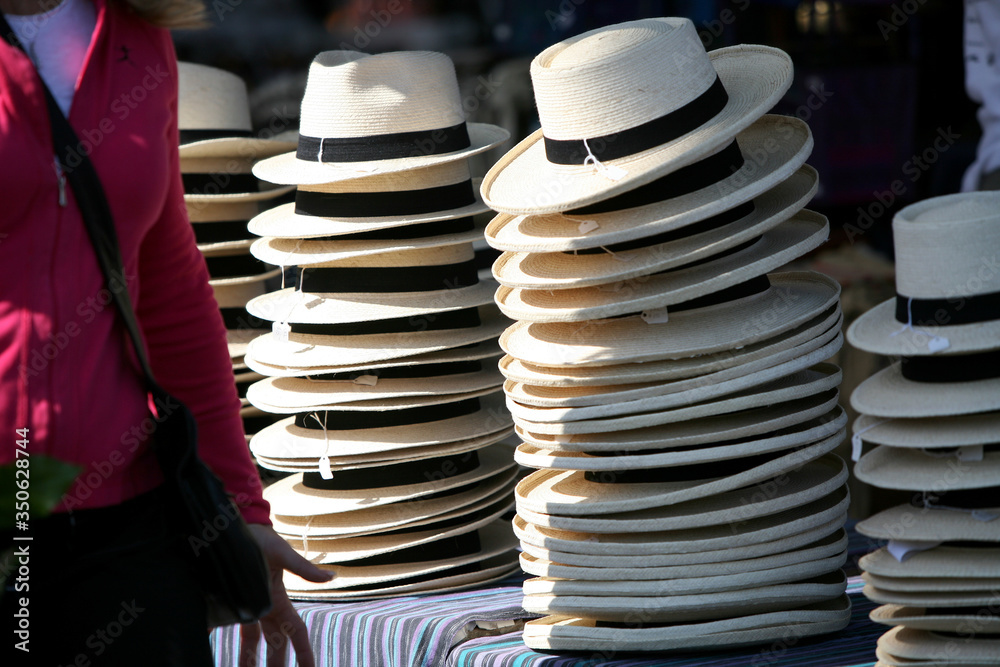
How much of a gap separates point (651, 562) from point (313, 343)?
1.11 meters

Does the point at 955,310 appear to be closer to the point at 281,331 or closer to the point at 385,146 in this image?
the point at 385,146

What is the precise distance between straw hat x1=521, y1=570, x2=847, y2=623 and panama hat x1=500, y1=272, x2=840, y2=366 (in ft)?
1.54

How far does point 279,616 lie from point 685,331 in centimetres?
95

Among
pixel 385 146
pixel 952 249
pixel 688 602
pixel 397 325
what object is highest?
pixel 385 146

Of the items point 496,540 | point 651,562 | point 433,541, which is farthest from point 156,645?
point 496,540

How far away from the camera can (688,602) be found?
6.85 feet

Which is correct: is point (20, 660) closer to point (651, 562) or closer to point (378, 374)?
point (651, 562)

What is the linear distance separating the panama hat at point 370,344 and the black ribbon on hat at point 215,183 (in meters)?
0.79

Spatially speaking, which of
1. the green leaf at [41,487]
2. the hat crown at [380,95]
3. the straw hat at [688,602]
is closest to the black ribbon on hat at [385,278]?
the hat crown at [380,95]

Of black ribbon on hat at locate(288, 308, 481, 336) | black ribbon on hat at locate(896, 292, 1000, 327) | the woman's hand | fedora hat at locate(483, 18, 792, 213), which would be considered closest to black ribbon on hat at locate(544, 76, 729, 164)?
fedora hat at locate(483, 18, 792, 213)

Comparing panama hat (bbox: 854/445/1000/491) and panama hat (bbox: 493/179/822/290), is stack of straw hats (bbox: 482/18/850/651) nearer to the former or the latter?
panama hat (bbox: 493/179/822/290)

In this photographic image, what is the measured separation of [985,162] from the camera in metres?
3.36

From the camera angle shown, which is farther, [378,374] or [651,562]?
[378,374]

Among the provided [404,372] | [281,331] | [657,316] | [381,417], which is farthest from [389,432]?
[657,316]
